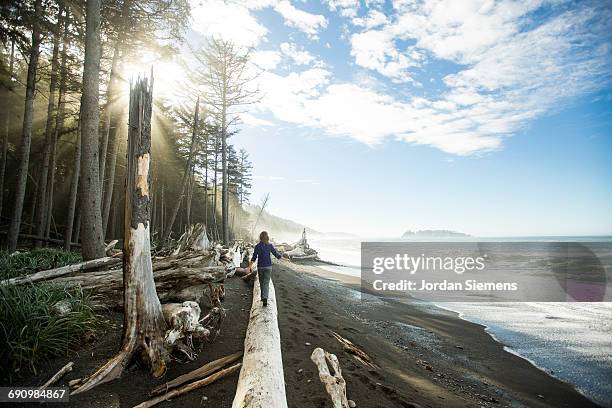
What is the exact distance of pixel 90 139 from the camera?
7.91m

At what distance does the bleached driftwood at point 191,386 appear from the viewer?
10.4 feet

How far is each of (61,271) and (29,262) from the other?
282 centimetres

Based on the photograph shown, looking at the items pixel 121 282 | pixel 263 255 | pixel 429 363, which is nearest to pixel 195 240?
pixel 263 255

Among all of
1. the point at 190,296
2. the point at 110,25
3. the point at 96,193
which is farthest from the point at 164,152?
the point at 190,296

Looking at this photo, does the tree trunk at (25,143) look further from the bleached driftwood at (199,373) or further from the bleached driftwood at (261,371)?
the bleached driftwood at (199,373)

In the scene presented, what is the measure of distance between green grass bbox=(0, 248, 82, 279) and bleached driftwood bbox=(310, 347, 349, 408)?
6594mm

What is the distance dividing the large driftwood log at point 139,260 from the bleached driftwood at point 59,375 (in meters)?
0.52

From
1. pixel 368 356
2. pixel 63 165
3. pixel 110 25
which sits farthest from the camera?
pixel 63 165

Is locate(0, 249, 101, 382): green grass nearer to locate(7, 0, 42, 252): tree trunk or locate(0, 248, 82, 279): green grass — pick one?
locate(0, 248, 82, 279): green grass

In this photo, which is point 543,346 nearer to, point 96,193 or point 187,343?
point 187,343

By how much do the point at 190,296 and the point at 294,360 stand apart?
2.79 m

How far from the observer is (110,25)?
1088 cm

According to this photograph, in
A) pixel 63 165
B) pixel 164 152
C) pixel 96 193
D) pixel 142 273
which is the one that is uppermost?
pixel 164 152

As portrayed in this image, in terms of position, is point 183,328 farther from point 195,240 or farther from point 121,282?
point 195,240
